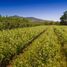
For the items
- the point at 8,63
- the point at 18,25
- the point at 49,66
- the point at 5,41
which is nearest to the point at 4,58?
the point at 8,63

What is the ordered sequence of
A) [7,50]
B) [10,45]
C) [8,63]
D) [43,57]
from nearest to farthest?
1. [43,57]
2. [8,63]
3. [7,50]
4. [10,45]

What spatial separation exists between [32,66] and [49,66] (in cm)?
125

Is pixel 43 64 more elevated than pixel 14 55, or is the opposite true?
pixel 43 64

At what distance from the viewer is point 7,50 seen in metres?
16.7

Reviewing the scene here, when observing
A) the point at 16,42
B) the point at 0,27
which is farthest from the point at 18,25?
the point at 16,42

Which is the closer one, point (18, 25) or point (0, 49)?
point (0, 49)

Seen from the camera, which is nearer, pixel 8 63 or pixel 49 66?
pixel 49 66

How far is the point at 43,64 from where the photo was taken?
10.9 m

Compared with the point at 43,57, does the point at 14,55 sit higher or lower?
lower

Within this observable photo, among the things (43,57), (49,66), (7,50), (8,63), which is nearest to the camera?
(49,66)

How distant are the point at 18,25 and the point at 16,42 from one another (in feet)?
203

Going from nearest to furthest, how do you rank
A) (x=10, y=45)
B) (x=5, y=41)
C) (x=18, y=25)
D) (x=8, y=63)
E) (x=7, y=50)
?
(x=8, y=63) < (x=7, y=50) < (x=10, y=45) < (x=5, y=41) < (x=18, y=25)

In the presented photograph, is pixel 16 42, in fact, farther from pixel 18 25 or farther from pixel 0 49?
pixel 18 25

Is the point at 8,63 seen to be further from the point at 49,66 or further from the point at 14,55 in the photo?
the point at 49,66
